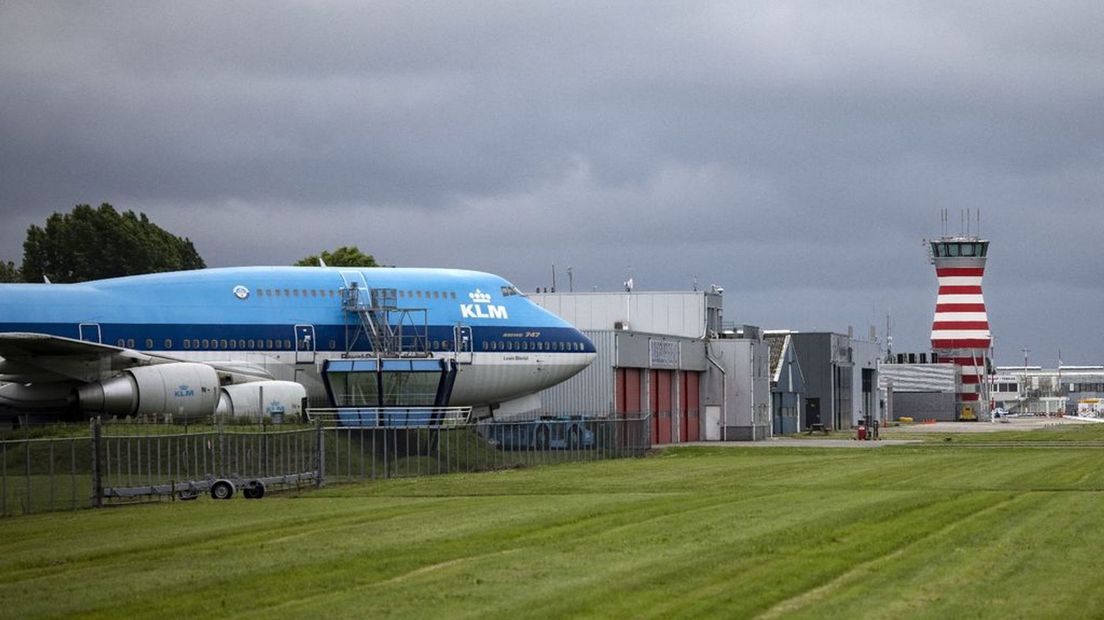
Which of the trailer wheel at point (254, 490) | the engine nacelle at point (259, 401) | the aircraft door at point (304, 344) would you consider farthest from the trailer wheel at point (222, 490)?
the aircraft door at point (304, 344)

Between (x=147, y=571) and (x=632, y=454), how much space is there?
130 feet

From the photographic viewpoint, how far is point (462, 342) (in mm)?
62125

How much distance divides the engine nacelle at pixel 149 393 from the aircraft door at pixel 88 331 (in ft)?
14.1

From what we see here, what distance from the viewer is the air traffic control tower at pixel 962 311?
16688 cm

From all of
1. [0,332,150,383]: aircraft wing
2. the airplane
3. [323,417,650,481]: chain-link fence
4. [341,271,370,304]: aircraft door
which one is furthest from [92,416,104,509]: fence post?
[341,271,370,304]: aircraft door

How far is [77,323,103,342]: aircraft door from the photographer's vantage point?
55594 millimetres

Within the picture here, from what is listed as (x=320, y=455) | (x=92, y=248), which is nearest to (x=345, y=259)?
(x=92, y=248)

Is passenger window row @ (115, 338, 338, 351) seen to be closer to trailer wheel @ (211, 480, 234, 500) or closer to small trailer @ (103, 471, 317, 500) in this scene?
small trailer @ (103, 471, 317, 500)

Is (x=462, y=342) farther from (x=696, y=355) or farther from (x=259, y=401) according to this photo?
(x=696, y=355)

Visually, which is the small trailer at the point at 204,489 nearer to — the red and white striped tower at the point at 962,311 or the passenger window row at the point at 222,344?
the passenger window row at the point at 222,344

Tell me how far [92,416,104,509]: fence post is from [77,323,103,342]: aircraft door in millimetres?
21662

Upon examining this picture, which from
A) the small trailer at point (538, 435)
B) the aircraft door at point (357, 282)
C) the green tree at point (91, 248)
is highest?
the green tree at point (91, 248)

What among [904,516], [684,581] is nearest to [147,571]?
[684,581]

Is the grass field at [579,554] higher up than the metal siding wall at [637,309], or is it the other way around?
the metal siding wall at [637,309]
